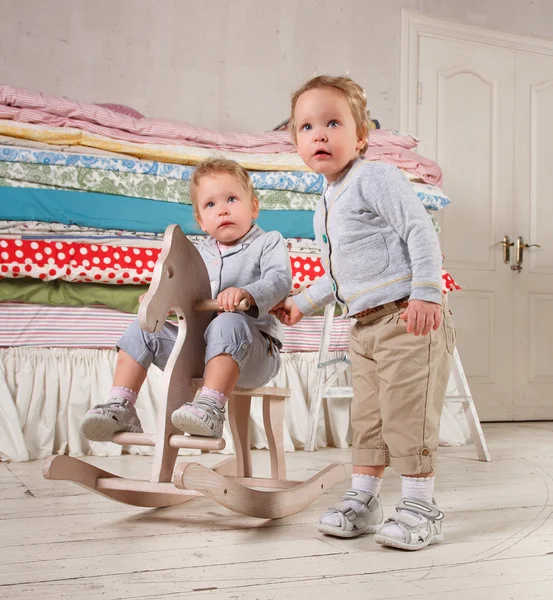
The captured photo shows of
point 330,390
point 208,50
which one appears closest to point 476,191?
point 208,50

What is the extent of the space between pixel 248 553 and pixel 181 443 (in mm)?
247

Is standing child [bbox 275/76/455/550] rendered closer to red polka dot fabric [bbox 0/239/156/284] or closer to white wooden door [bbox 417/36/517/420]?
red polka dot fabric [bbox 0/239/156/284]

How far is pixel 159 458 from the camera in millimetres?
1350

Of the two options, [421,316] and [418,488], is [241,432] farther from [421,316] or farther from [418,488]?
[421,316]

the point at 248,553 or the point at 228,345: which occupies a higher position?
the point at 228,345

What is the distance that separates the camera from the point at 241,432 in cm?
170

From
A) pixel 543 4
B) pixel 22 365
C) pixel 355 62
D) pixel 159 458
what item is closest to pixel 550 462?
pixel 159 458

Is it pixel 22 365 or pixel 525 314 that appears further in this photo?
pixel 525 314

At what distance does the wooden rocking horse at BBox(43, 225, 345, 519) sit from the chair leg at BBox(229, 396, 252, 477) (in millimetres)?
107

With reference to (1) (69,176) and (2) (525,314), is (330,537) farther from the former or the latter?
(2) (525,314)

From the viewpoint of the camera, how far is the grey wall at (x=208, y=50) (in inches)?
125

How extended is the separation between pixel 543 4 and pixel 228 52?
1.86 metres

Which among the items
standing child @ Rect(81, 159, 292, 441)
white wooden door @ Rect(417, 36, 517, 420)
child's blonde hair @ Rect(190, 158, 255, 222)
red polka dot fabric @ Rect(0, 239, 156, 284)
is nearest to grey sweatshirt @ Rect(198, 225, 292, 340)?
standing child @ Rect(81, 159, 292, 441)

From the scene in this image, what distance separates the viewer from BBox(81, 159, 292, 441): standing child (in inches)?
54.2
